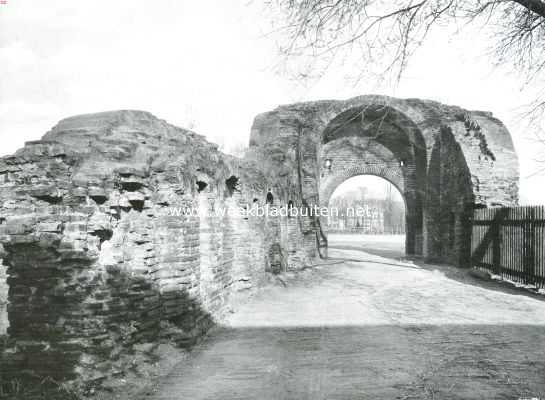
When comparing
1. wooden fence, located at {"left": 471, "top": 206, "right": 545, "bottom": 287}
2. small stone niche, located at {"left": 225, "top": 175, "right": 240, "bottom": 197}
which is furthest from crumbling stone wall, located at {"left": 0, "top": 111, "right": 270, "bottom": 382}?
wooden fence, located at {"left": 471, "top": 206, "right": 545, "bottom": 287}

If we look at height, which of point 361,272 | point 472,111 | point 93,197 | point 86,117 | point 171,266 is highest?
point 472,111

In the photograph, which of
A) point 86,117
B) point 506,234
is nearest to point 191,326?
point 86,117

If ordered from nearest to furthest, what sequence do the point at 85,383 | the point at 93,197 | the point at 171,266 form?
the point at 85,383
the point at 93,197
the point at 171,266

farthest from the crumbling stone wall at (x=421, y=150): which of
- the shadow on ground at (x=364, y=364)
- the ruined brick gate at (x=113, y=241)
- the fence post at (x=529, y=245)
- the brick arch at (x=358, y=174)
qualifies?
the shadow on ground at (x=364, y=364)

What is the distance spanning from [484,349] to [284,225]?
261 inches

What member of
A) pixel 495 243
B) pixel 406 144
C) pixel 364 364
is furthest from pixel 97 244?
pixel 406 144

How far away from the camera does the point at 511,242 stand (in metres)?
9.25

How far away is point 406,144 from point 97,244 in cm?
1604

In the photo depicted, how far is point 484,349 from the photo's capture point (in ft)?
15.1

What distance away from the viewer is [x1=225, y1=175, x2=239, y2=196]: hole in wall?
23.0 ft

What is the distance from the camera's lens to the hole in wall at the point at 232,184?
7.01 meters

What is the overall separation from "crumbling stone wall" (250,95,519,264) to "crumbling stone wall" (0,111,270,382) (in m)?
6.40

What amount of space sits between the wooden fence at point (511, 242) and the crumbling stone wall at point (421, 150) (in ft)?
2.37

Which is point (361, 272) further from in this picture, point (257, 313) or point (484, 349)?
point (484, 349)
